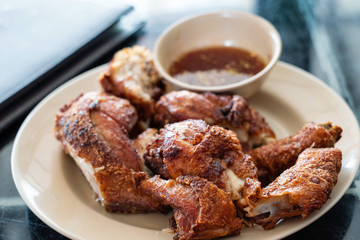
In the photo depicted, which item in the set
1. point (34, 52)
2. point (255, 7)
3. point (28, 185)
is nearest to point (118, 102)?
point (28, 185)

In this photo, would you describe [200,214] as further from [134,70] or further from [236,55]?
[236,55]

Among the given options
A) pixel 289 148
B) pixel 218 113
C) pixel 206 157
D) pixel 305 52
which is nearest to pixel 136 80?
pixel 218 113

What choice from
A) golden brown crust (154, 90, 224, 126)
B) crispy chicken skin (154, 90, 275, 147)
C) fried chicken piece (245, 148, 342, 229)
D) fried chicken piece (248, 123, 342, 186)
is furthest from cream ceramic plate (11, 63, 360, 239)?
golden brown crust (154, 90, 224, 126)

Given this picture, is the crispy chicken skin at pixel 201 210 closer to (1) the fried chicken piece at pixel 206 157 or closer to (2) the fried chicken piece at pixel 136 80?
(1) the fried chicken piece at pixel 206 157

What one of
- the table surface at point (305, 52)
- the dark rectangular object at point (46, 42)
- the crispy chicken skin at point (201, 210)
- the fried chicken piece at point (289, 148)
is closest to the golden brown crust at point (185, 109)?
the fried chicken piece at point (289, 148)

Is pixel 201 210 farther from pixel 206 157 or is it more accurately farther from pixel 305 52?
pixel 305 52

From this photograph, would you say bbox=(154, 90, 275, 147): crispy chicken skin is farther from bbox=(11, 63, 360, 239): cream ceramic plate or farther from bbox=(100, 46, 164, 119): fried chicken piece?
bbox=(11, 63, 360, 239): cream ceramic plate

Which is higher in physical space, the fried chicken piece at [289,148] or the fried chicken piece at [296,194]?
the fried chicken piece at [296,194]
